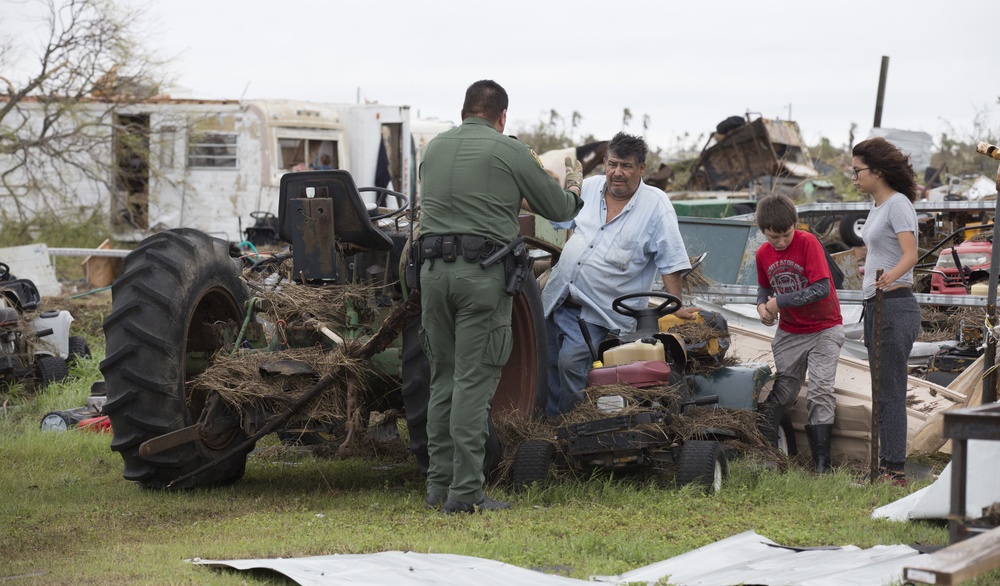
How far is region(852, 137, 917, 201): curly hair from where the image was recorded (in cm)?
633

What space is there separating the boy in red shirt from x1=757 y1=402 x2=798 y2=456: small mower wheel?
0.08m

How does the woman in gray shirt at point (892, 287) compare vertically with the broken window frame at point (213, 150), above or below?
below

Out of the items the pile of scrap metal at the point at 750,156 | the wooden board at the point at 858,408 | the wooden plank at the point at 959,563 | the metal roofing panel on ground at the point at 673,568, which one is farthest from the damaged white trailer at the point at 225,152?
the wooden plank at the point at 959,563

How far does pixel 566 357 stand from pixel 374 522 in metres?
1.66

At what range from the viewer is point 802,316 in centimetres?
680

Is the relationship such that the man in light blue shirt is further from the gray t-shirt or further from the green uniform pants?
the green uniform pants

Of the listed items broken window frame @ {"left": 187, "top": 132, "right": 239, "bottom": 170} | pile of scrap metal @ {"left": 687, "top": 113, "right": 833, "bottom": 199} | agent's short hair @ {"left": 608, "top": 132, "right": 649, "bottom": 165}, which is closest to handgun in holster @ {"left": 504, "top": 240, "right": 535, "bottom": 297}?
agent's short hair @ {"left": 608, "top": 132, "right": 649, "bottom": 165}

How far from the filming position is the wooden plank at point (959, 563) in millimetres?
2736

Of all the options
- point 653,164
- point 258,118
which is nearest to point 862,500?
point 258,118

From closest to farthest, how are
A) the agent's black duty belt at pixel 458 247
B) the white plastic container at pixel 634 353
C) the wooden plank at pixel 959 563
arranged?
the wooden plank at pixel 959 563, the agent's black duty belt at pixel 458 247, the white plastic container at pixel 634 353

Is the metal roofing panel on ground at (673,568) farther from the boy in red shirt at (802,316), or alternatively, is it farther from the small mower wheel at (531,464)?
the boy in red shirt at (802,316)

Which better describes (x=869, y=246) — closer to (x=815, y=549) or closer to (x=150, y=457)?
(x=815, y=549)

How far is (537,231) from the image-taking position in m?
6.44

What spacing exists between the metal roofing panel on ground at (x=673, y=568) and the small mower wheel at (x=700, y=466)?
121 cm
